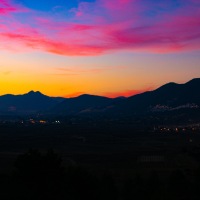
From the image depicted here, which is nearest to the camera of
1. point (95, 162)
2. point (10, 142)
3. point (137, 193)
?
point (137, 193)

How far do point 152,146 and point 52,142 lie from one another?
39151 mm

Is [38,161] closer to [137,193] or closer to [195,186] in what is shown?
[137,193]

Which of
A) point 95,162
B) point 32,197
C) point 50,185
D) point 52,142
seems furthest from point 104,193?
point 52,142

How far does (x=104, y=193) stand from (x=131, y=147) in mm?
93585

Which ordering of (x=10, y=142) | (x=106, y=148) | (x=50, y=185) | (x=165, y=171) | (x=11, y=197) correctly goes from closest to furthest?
(x=11, y=197)
(x=50, y=185)
(x=165, y=171)
(x=106, y=148)
(x=10, y=142)

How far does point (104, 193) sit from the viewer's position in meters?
45.3

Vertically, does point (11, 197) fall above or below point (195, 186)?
above

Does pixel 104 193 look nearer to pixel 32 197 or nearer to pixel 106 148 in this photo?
pixel 32 197

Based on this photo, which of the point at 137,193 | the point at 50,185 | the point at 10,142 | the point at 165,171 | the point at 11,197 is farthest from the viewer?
the point at 10,142

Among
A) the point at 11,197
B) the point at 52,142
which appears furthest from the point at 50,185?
the point at 52,142

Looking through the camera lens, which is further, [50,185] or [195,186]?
[195,186]

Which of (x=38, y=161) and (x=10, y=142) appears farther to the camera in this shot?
(x=10, y=142)

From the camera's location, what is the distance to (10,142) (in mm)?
152250

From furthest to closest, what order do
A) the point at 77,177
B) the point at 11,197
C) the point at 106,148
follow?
the point at 106,148 → the point at 77,177 → the point at 11,197
